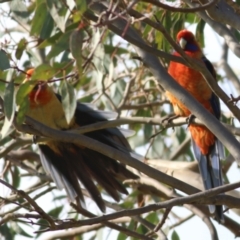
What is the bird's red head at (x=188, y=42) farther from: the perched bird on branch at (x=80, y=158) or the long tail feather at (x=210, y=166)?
the perched bird on branch at (x=80, y=158)

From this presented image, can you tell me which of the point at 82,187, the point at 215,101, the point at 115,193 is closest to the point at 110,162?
the point at 115,193

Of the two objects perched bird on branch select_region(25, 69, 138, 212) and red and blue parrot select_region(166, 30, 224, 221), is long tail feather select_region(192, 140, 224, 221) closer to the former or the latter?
red and blue parrot select_region(166, 30, 224, 221)

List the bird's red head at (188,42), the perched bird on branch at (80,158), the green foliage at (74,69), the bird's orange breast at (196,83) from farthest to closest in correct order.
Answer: the bird's red head at (188,42) → the bird's orange breast at (196,83) → the perched bird on branch at (80,158) → the green foliage at (74,69)

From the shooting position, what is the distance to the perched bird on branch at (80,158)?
9.40 feet

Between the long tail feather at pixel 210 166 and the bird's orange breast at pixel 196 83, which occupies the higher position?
the bird's orange breast at pixel 196 83

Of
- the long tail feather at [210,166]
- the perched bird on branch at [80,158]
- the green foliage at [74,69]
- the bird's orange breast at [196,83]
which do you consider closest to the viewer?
the green foliage at [74,69]

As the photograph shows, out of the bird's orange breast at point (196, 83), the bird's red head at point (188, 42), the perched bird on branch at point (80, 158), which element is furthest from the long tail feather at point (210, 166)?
the bird's red head at point (188, 42)

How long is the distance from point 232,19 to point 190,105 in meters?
0.28

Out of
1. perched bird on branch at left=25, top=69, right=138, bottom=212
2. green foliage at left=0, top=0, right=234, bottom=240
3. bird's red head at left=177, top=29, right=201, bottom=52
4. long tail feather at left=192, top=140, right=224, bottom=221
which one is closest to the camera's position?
green foliage at left=0, top=0, right=234, bottom=240

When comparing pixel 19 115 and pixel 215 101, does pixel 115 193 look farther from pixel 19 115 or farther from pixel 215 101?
pixel 19 115

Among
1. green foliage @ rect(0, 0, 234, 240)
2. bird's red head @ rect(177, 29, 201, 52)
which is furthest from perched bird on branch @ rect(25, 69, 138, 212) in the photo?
bird's red head @ rect(177, 29, 201, 52)

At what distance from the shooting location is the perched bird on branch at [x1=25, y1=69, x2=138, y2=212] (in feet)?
9.40

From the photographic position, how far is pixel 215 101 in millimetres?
3348

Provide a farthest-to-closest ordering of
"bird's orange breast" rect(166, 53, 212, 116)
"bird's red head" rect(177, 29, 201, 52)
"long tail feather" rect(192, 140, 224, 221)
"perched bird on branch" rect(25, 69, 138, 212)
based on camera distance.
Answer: "bird's red head" rect(177, 29, 201, 52) < "bird's orange breast" rect(166, 53, 212, 116) < "long tail feather" rect(192, 140, 224, 221) < "perched bird on branch" rect(25, 69, 138, 212)
